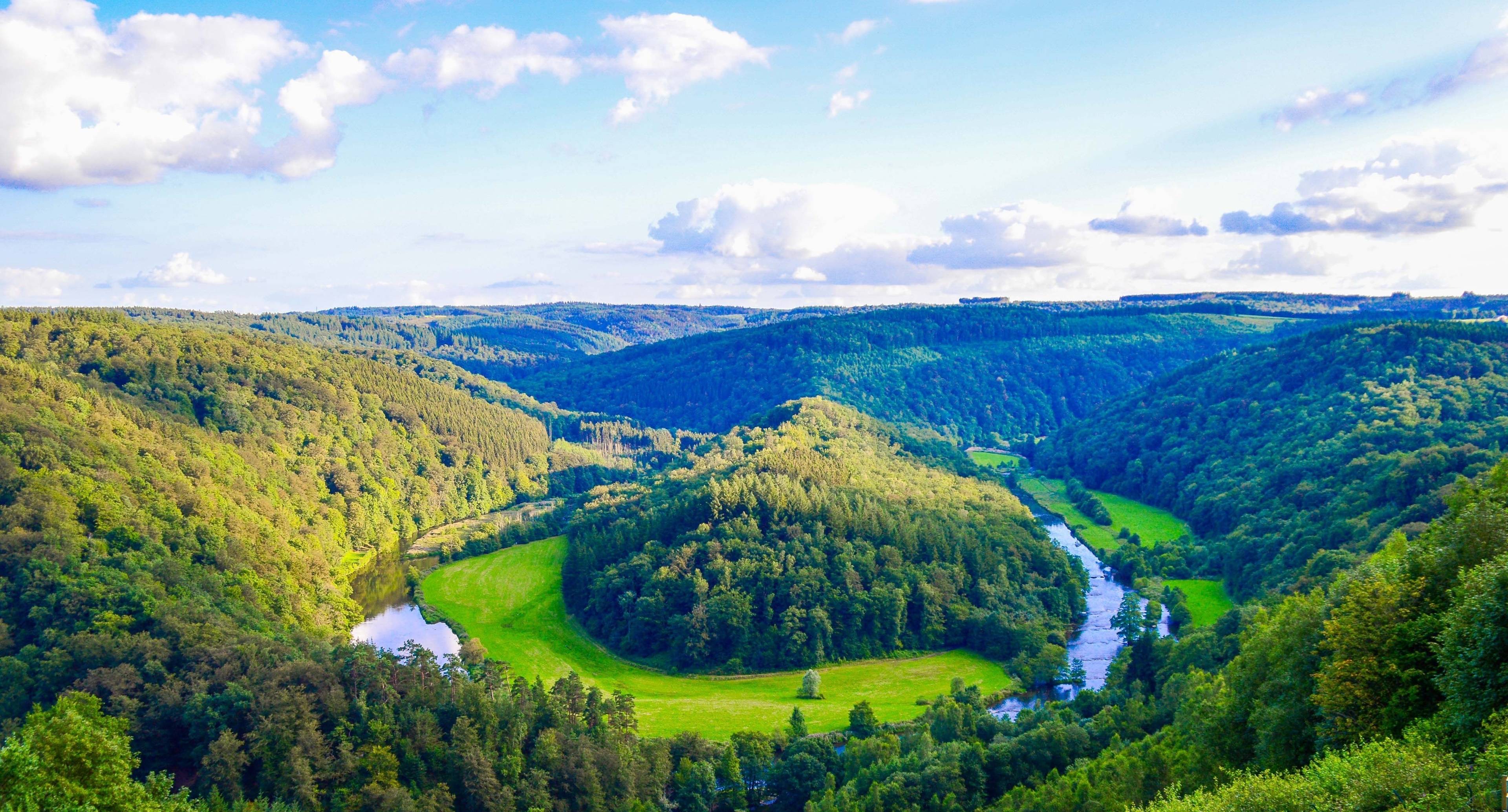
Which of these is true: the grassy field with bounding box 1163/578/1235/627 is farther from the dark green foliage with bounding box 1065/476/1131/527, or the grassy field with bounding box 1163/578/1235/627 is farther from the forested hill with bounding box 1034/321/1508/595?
the dark green foliage with bounding box 1065/476/1131/527

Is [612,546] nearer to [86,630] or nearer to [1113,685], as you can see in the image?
[86,630]

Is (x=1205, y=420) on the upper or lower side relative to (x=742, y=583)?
upper

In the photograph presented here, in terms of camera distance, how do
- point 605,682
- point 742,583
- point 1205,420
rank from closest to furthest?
point 605,682
point 742,583
point 1205,420

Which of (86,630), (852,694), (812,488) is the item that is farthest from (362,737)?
(812,488)

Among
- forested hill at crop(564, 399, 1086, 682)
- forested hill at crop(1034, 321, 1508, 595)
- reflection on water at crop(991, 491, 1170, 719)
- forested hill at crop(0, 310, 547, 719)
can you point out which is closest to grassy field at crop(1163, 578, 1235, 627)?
forested hill at crop(1034, 321, 1508, 595)

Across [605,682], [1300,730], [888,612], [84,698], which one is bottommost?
[605,682]

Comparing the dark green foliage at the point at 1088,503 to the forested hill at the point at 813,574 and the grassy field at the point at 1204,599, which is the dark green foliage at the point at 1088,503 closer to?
the grassy field at the point at 1204,599

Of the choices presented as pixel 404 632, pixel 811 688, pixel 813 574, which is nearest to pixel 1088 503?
pixel 813 574

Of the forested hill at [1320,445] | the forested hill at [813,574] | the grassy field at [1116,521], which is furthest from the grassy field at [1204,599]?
the grassy field at [1116,521]
